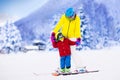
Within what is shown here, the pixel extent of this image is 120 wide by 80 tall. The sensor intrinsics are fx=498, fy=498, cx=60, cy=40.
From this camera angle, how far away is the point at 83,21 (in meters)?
2.83

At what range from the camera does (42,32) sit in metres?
2.83

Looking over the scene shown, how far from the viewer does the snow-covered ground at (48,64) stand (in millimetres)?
2826

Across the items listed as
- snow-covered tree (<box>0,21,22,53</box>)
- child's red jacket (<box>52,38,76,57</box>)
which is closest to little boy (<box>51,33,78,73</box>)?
child's red jacket (<box>52,38,76,57</box>)

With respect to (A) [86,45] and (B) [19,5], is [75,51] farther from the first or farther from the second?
(B) [19,5]

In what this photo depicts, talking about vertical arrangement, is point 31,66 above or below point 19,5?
below

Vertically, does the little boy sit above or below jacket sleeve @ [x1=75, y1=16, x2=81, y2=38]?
below

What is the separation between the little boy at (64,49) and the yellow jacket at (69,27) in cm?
3

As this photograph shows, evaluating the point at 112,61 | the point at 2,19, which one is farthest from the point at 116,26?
the point at 2,19

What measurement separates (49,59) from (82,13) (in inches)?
12.7

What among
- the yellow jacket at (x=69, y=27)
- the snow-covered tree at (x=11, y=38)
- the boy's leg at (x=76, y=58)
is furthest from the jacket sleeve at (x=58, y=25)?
the snow-covered tree at (x=11, y=38)

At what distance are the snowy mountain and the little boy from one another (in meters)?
0.06

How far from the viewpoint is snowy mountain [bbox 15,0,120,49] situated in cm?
283

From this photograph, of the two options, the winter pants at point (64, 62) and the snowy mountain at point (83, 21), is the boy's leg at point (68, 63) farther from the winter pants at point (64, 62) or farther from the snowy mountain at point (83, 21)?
the snowy mountain at point (83, 21)

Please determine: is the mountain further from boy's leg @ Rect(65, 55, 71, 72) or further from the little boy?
boy's leg @ Rect(65, 55, 71, 72)
